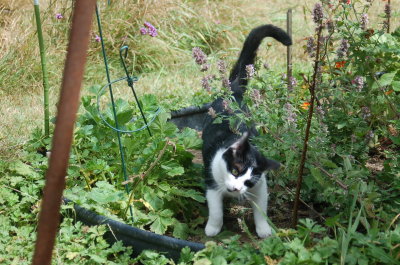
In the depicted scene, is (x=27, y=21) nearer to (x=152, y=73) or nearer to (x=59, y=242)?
(x=152, y=73)

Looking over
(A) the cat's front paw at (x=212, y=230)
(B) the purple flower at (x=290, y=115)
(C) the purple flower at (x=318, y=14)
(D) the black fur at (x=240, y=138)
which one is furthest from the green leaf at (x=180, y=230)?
(C) the purple flower at (x=318, y=14)

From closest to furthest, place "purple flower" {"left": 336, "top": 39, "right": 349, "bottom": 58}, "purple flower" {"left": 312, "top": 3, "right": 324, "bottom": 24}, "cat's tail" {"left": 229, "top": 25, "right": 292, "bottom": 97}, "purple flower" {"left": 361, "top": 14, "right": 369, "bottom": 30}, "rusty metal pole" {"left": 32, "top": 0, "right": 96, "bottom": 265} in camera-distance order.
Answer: "rusty metal pole" {"left": 32, "top": 0, "right": 96, "bottom": 265}
"purple flower" {"left": 312, "top": 3, "right": 324, "bottom": 24}
"purple flower" {"left": 361, "top": 14, "right": 369, "bottom": 30}
"purple flower" {"left": 336, "top": 39, "right": 349, "bottom": 58}
"cat's tail" {"left": 229, "top": 25, "right": 292, "bottom": 97}

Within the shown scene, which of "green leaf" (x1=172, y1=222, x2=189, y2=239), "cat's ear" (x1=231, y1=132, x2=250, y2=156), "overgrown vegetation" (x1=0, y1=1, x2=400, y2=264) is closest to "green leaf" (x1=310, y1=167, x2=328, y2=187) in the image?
"overgrown vegetation" (x1=0, y1=1, x2=400, y2=264)

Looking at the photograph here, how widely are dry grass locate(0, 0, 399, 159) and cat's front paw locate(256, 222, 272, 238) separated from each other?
194 cm

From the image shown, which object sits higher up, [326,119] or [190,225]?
[326,119]

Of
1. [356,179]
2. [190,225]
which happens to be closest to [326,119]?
[356,179]

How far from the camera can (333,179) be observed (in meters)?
2.49

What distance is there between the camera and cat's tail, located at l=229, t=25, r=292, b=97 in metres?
3.46

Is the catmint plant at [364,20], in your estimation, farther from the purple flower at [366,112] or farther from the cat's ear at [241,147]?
the cat's ear at [241,147]

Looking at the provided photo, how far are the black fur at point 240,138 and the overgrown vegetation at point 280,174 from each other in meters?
0.09

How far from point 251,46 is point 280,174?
97cm

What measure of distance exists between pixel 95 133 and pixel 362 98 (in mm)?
1558

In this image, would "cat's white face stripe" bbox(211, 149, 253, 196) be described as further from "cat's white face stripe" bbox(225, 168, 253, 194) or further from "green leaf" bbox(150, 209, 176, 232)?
"green leaf" bbox(150, 209, 176, 232)

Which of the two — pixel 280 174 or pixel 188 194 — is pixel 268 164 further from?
pixel 188 194
